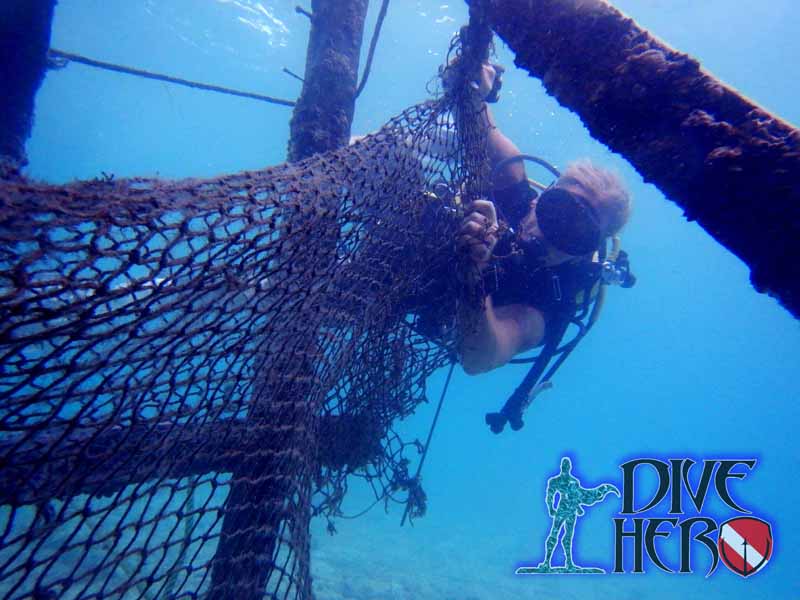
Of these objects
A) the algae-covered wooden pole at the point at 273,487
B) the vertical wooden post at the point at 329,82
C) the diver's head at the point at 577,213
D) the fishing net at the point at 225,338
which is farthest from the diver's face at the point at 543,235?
the algae-covered wooden pole at the point at 273,487

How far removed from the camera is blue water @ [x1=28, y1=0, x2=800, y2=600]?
2333cm

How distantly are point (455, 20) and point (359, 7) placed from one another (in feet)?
81.8

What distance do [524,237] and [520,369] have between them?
55.7m

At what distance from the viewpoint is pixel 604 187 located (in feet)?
13.5

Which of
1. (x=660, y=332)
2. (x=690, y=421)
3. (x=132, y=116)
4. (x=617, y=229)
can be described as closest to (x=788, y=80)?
(x=617, y=229)

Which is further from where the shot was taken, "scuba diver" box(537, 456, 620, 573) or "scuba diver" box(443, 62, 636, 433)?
"scuba diver" box(537, 456, 620, 573)

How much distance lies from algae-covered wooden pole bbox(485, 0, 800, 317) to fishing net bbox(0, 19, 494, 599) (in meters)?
0.98

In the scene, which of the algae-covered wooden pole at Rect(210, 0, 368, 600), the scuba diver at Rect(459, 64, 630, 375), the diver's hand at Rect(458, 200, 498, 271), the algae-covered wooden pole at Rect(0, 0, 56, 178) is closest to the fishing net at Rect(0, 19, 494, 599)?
the algae-covered wooden pole at Rect(210, 0, 368, 600)

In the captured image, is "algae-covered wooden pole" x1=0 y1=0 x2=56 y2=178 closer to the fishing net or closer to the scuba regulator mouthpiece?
the fishing net

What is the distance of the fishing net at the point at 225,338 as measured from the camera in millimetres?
1161

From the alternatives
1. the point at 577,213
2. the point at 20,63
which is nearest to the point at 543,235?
the point at 577,213

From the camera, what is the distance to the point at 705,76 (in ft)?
3.77

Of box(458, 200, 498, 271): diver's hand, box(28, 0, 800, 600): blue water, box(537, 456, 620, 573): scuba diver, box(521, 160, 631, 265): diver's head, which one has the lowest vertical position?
box(537, 456, 620, 573): scuba diver

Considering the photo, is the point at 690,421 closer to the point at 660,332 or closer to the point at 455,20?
the point at 660,332
